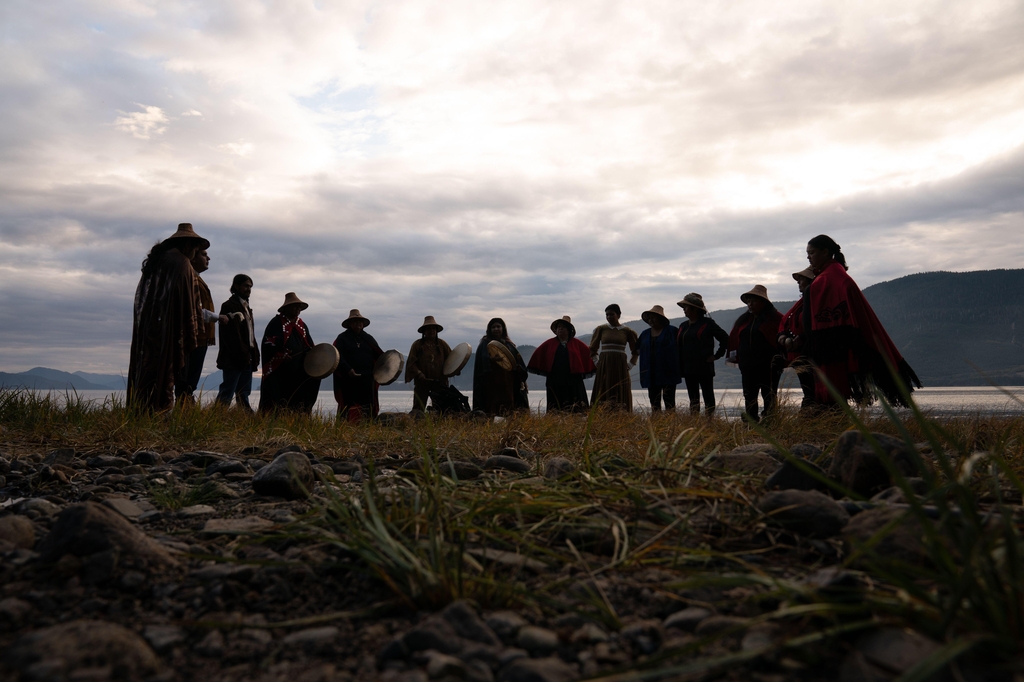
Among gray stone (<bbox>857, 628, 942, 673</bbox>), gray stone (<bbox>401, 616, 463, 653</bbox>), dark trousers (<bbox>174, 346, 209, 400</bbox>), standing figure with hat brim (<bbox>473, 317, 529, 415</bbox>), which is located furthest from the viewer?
standing figure with hat brim (<bbox>473, 317, 529, 415</bbox>)

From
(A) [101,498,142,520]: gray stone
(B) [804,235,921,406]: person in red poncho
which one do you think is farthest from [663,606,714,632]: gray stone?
(B) [804,235,921,406]: person in red poncho

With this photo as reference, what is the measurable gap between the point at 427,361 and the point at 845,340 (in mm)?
8129

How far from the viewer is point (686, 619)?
1.51 m

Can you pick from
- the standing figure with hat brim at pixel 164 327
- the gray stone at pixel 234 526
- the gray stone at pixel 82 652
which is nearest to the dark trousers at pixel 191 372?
the standing figure with hat brim at pixel 164 327

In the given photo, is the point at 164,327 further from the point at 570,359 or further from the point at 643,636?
the point at 570,359

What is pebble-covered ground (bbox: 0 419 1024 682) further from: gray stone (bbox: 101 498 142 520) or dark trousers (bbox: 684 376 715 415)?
dark trousers (bbox: 684 376 715 415)

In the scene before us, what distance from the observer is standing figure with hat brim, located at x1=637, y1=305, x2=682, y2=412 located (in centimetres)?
1250

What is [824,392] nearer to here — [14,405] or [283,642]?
[283,642]

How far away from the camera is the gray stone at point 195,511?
9.07 ft

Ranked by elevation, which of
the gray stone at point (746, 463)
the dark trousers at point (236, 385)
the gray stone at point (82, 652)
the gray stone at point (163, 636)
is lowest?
the gray stone at point (163, 636)

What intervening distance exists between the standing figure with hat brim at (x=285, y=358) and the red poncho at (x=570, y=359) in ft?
16.0

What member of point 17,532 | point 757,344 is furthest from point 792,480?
point 757,344

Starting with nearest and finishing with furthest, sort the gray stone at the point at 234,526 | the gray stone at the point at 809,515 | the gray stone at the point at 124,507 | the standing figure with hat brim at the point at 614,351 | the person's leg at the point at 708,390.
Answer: the gray stone at the point at 809,515 < the gray stone at the point at 234,526 < the gray stone at the point at 124,507 < the person's leg at the point at 708,390 < the standing figure with hat brim at the point at 614,351

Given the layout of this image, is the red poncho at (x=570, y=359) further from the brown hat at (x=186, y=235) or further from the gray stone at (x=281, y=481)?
the gray stone at (x=281, y=481)
